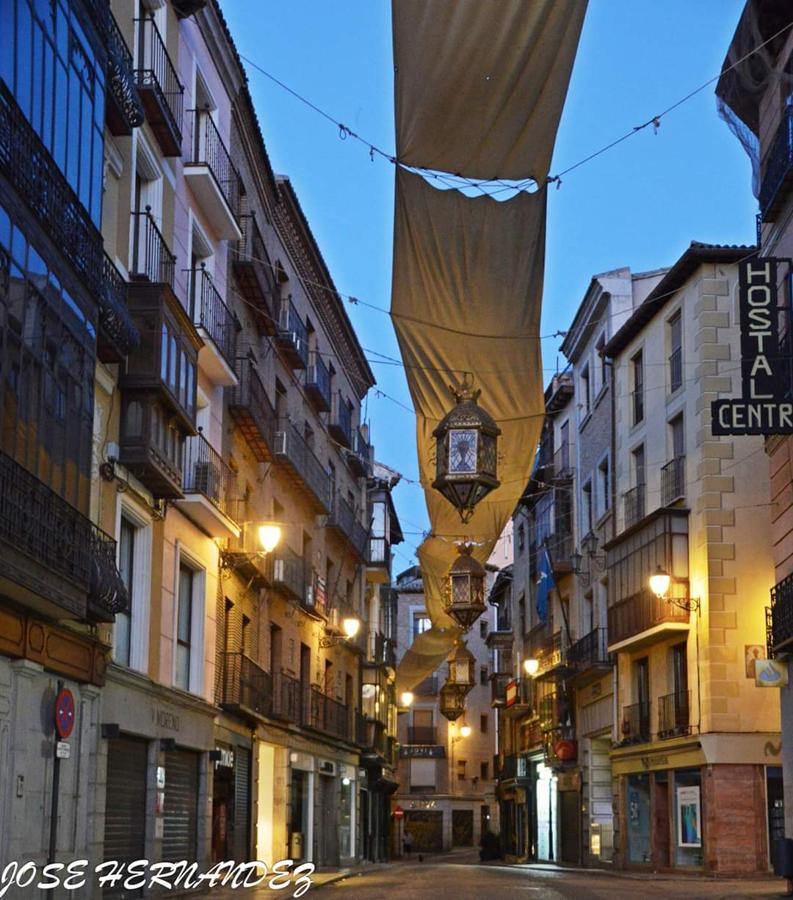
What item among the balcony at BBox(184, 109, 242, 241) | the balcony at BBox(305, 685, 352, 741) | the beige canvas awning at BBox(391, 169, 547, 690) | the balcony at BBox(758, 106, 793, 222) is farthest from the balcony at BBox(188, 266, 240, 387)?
the balcony at BBox(305, 685, 352, 741)

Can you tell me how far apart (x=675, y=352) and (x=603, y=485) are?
7564 millimetres

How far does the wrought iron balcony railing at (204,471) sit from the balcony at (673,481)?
466 inches

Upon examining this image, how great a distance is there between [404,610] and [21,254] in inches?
2811

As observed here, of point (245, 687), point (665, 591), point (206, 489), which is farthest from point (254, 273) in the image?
point (665, 591)

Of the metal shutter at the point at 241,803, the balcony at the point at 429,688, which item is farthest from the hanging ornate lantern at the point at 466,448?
the balcony at the point at 429,688

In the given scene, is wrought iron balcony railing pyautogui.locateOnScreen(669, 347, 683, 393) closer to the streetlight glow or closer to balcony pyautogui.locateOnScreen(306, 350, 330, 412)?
balcony pyautogui.locateOnScreen(306, 350, 330, 412)

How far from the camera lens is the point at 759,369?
20.5 m

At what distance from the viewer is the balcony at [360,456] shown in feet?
151

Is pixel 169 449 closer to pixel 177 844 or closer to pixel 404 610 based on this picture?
pixel 177 844

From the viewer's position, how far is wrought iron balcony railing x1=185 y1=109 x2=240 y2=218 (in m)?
24.3

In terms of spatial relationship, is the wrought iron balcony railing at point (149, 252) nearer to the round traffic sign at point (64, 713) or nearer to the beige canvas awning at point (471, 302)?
the beige canvas awning at point (471, 302)

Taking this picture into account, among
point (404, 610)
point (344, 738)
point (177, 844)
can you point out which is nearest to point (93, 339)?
point (177, 844)

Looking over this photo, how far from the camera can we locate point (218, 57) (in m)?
25.9

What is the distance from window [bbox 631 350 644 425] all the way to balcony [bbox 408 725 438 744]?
146ft
